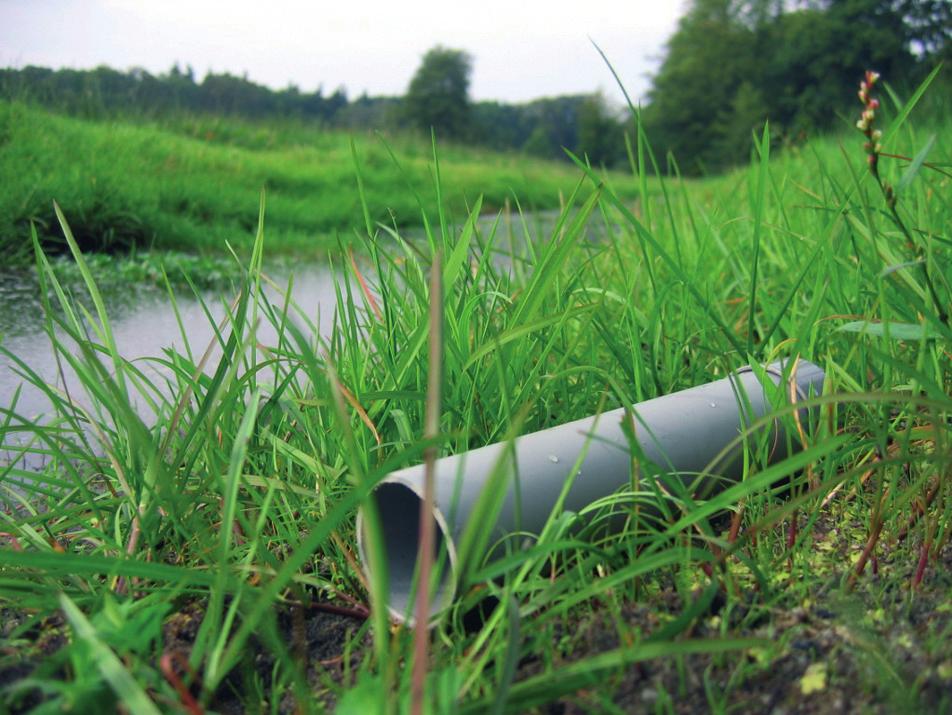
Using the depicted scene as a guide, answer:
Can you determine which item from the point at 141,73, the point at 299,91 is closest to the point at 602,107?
the point at 299,91

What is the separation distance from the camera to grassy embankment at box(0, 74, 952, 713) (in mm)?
847

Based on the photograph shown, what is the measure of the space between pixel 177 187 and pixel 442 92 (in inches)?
2169

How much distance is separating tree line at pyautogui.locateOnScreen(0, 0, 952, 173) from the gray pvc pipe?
10539mm

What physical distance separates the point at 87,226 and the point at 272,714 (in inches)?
183

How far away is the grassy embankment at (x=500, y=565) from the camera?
2.78 feet

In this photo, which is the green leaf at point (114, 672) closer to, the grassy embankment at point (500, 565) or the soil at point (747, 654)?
the grassy embankment at point (500, 565)

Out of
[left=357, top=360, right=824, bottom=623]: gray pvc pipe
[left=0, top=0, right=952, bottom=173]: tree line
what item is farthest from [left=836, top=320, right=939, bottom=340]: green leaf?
[left=0, top=0, right=952, bottom=173]: tree line

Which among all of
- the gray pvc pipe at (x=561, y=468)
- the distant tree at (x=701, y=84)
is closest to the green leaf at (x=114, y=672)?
the gray pvc pipe at (x=561, y=468)

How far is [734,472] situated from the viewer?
1.54 metres

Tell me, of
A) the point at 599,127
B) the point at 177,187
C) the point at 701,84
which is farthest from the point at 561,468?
the point at 599,127

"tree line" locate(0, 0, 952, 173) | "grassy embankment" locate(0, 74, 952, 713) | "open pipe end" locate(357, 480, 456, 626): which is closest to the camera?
"grassy embankment" locate(0, 74, 952, 713)

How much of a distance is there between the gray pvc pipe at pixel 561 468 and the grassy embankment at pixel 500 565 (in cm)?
5

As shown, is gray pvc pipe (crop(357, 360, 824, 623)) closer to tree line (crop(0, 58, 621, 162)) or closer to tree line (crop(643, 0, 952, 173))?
tree line (crop(0, 58, 621, 162))

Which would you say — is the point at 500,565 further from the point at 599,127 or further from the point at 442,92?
the point at 442,92
